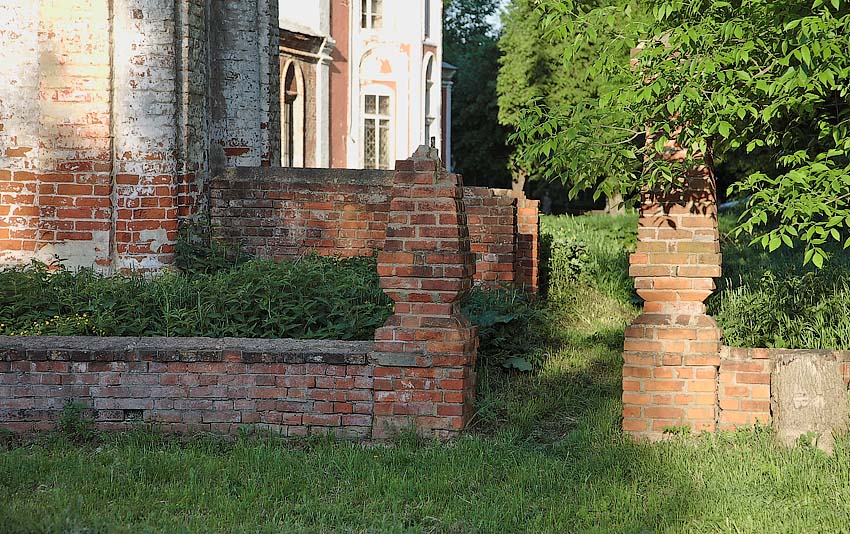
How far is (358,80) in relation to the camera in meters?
26.8

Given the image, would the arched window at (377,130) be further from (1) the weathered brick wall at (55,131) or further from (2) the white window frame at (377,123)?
(1) the weathered brick wall at (55,131)

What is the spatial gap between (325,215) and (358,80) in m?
17.9

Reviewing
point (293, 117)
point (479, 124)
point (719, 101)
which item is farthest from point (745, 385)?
point (479, 124)

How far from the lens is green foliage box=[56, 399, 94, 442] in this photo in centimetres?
593

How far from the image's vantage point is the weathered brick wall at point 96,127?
8.52m

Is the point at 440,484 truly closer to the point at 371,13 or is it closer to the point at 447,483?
the point at 447,483

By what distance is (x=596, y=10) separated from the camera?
18.8ft

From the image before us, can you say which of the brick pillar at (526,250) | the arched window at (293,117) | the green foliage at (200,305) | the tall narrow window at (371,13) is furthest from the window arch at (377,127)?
the green foliage at (200,305)

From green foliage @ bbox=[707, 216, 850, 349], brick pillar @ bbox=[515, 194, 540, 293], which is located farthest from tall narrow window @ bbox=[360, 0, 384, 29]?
green foliage @ bbox=[707, 216, 850, 349]

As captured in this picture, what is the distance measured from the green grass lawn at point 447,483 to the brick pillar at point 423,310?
223mm

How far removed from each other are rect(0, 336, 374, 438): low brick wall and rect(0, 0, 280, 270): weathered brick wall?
2.86 metres

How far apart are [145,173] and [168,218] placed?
0.45 metres

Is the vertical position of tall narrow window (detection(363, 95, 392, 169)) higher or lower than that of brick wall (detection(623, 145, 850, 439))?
higher

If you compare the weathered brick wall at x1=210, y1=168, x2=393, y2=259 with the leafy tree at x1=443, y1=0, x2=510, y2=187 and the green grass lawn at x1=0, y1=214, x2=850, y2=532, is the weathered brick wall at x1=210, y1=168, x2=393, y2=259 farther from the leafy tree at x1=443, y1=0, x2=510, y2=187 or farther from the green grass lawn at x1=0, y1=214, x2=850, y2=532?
the leafy tree at x1=443, y1=0, x2=510, y2=187
